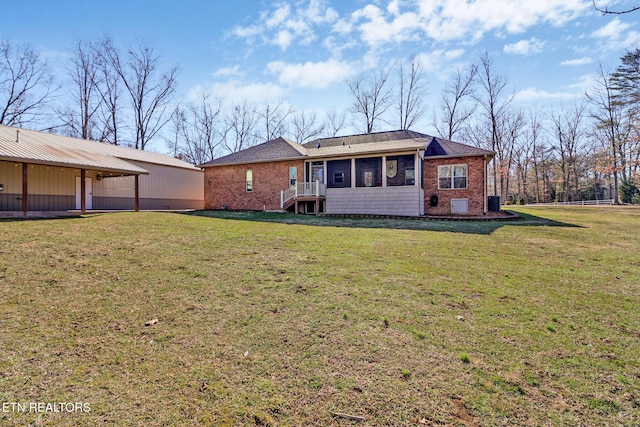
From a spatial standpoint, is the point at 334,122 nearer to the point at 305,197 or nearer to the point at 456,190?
the point at 305,197

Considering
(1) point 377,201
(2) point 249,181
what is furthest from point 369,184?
(2) point 249,181

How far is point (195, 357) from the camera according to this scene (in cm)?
297

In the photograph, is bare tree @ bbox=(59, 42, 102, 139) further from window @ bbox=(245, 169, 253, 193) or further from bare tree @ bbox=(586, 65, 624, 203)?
bare tree @ bbox=(586, 65, 624, 203)

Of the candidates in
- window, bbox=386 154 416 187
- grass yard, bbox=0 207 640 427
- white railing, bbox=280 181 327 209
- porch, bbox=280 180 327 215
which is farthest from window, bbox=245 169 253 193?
grass yard, bbox=0 207 640 427

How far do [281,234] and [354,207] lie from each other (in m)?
8.68

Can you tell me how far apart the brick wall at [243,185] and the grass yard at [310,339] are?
41.5 feet

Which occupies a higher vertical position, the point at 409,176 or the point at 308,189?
the point at 409,176

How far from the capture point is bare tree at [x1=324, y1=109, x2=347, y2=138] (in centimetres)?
3603

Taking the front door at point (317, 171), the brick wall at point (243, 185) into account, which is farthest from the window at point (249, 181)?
the front door at point (317, 171)

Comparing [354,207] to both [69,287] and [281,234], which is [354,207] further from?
[69,287]

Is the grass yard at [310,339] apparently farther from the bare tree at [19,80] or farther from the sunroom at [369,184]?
the bare tree at [19,80]

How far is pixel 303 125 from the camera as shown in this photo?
124 ft

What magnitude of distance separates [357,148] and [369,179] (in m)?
2.22

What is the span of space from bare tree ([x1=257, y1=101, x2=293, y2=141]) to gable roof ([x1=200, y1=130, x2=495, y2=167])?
16903mm
